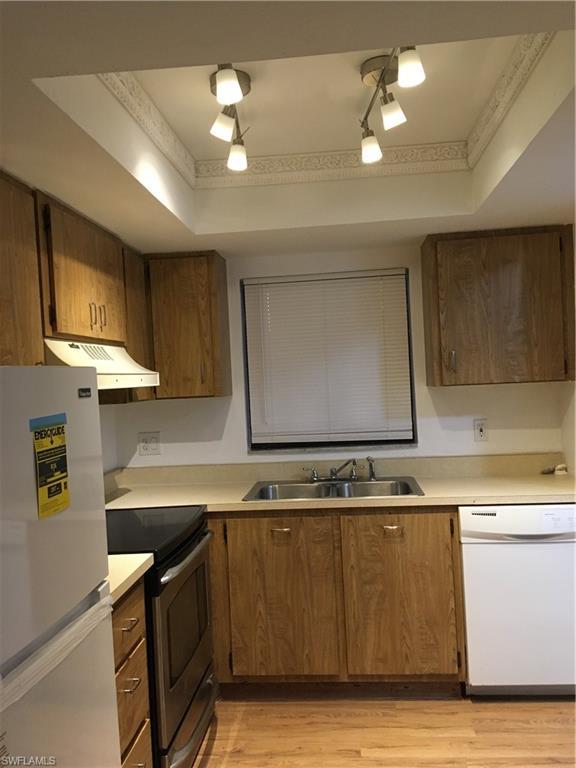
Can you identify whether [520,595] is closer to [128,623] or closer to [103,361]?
[128,623]

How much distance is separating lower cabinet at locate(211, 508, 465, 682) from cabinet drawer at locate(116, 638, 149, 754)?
83 centimetres

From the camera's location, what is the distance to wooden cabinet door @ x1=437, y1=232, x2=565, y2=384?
273 centimetres

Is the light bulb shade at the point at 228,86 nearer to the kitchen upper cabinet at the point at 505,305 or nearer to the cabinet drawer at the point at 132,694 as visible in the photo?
the kitchen upper cabinet at the point at 505,305

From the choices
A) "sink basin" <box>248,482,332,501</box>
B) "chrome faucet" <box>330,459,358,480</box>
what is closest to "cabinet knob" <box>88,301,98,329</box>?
"sink basin" <box>248,482,332,501</box>

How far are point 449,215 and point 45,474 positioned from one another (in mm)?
2034

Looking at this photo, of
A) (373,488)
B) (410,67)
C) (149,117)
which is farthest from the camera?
(373,488)

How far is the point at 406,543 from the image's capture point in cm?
256

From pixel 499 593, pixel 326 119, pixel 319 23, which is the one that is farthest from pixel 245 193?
pixel 499 593

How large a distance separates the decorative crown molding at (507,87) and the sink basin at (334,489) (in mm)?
1614

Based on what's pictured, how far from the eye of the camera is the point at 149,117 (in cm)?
196

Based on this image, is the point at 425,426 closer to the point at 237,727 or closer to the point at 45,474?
the point at 237,727

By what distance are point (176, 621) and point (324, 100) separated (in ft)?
6.55

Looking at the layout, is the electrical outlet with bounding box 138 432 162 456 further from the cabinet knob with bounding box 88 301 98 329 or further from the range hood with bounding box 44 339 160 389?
the cabinet knob with bounding box 88 301 98 329

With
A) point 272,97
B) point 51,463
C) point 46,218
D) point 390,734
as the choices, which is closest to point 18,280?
point 46,218
